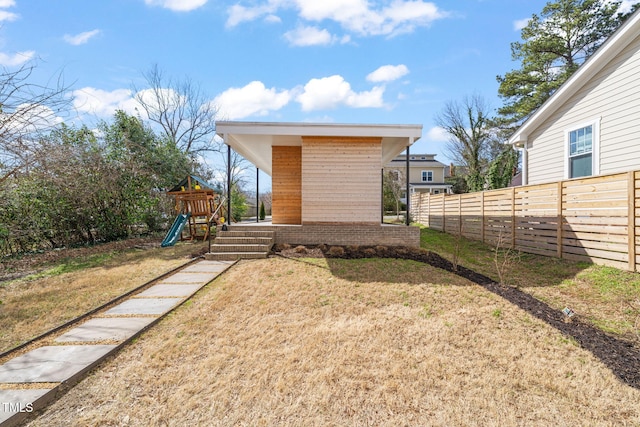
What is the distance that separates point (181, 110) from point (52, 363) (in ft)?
84.0

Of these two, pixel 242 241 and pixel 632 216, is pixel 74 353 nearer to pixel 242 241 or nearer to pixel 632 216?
pixel 242 241

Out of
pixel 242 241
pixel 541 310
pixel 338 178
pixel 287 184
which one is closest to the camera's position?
pixel 541 310

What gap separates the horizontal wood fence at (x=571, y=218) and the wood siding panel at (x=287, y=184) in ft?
22.2

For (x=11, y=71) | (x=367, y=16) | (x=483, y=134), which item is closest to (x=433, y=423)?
(x=11, y=71)

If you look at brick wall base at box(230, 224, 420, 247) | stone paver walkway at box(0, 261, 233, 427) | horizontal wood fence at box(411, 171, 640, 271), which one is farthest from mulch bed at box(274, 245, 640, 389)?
stone paver walkway at box(0, 261, 233, 427)

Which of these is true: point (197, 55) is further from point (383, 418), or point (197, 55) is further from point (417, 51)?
point (383, 418)

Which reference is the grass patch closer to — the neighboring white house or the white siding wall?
the neighboring white house

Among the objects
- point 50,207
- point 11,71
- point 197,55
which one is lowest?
point 50,207

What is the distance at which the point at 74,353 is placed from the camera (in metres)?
3.22

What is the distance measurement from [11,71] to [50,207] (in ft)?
21.6

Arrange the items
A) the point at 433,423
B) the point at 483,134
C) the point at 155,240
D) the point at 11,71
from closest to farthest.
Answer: the point at 433,423
the point at 11,71
the point at 155,240
the point at 483,134

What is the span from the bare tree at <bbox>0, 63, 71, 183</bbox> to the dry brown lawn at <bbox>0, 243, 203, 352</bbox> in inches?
97.3

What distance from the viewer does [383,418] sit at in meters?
2.35

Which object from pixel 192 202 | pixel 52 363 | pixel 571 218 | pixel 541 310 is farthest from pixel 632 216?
pixel 192 202
